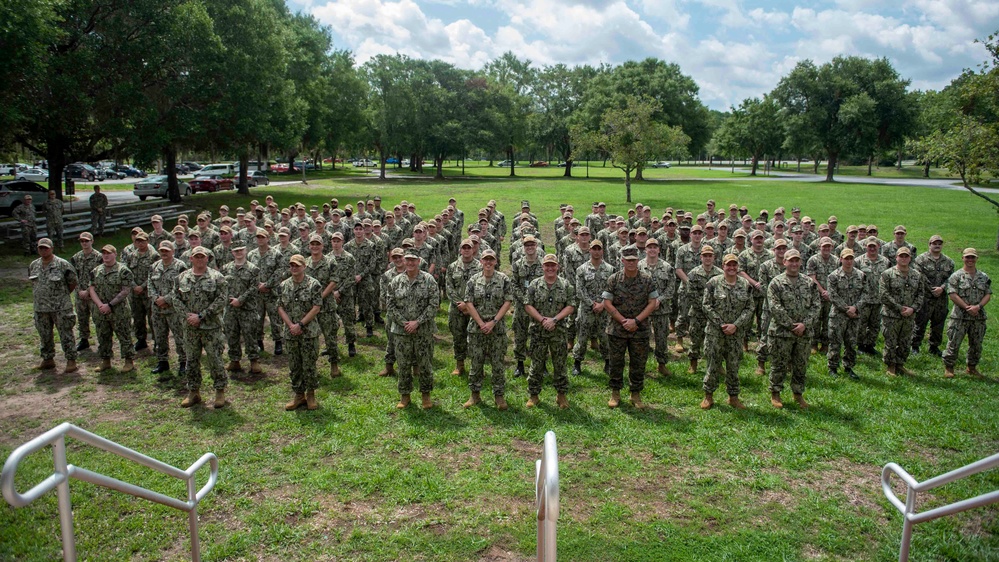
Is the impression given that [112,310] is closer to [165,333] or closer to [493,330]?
[165,333]

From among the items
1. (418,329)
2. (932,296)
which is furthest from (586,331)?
(932,296)

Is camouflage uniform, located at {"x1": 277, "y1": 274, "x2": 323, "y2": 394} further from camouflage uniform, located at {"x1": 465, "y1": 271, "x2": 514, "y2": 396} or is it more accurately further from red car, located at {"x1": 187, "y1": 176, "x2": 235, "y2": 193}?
red car, located at {"x1": 187, "y1": 176, "x2": 235, "y2": 193}

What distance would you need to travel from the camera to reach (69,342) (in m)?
10.3

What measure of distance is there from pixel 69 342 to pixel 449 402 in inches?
254

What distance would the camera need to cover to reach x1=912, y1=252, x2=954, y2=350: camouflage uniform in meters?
10.9

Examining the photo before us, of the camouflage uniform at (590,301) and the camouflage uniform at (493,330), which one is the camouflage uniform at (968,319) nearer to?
the camouflage uniform at (590,301)

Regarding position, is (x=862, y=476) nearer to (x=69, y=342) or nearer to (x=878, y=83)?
(x=69, y=342)

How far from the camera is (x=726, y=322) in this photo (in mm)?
8562

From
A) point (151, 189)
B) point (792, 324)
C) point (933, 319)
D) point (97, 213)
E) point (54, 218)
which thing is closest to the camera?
point (792, 324)

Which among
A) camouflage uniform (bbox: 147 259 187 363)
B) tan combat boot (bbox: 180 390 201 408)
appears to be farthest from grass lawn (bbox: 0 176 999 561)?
camouflage uniform (bbox: 147 259 187 363)

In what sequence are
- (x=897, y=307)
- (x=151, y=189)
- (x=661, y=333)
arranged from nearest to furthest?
(x=897, y=307)
(x=661, y=333)
(x=151, y=189)

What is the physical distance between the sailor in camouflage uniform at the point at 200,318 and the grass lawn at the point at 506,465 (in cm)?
39

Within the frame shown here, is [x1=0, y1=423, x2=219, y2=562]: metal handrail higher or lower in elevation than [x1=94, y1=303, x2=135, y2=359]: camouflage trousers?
higher

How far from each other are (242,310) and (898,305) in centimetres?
1045
